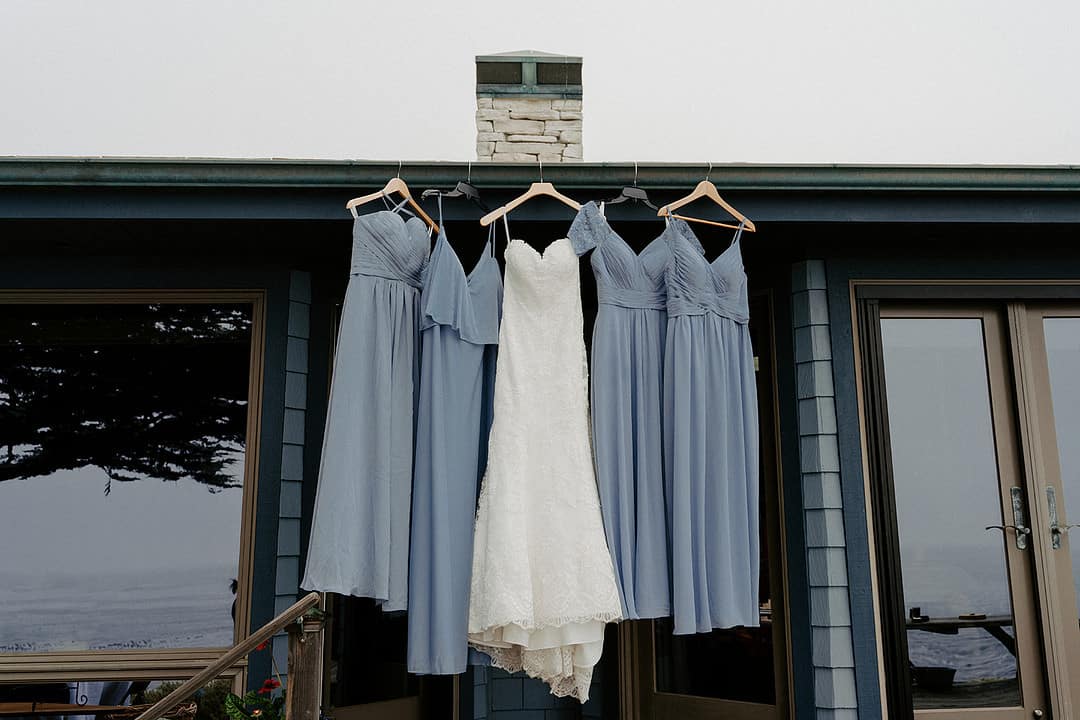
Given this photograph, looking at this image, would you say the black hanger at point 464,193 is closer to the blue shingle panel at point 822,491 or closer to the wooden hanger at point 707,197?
the wooden hanger at point 707,197

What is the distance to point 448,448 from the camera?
2.20 metres

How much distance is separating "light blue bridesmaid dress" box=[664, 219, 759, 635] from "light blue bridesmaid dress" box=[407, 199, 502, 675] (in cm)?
53

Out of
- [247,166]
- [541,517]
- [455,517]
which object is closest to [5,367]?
[247,166]

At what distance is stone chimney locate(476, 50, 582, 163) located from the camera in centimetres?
445

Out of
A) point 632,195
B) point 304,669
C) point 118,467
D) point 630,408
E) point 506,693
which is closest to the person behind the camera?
point 304,669

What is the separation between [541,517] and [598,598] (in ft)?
0.84

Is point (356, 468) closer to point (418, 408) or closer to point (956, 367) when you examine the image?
point (418, 408)

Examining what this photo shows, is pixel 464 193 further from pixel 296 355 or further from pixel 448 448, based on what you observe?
pixel 296 355

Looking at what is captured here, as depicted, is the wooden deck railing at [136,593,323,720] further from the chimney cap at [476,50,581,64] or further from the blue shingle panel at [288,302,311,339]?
the chimney cap at [476,50,581,64]

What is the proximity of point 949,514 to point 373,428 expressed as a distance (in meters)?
2.18

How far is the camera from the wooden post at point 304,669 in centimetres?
182

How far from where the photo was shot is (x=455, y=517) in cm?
219

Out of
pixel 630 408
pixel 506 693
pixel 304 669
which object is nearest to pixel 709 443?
pixel 630 408

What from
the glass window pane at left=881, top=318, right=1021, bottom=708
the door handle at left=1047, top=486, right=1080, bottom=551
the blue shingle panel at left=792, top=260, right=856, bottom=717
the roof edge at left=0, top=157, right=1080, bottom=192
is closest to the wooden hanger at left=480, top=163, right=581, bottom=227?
the roof edge at left=0, top=157, right=1080, bottom=192
